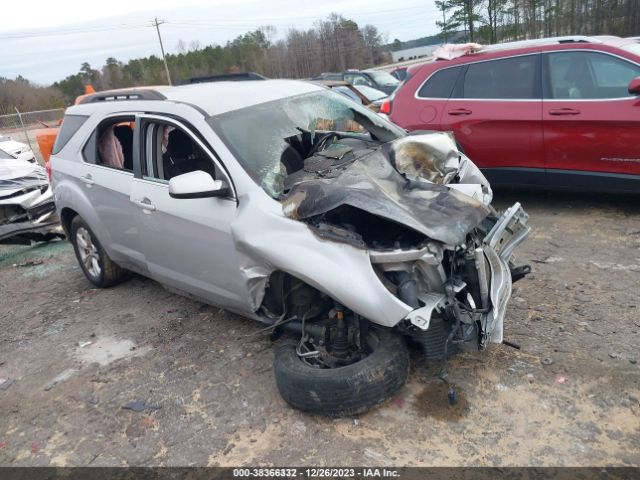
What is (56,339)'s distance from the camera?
14.5 ft

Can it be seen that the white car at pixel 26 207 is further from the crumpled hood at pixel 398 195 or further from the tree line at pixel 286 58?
the tree line at pixel 286 58

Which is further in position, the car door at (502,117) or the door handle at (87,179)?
the car door at (502,117)

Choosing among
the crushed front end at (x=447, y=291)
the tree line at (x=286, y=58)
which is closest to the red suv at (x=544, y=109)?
the crushed front end at (x=447, y=291)

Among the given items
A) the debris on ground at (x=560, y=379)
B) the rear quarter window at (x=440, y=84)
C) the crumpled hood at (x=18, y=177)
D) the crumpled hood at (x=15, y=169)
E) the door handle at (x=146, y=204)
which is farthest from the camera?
the crumpled hood at (x=15, y=169)

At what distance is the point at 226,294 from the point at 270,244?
2.30ft

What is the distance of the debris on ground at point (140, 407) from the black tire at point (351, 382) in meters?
0.92

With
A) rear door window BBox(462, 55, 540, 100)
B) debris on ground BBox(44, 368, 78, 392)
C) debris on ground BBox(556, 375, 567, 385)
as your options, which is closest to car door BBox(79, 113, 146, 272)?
debris on ground BBox(44, 368, 78, 392)

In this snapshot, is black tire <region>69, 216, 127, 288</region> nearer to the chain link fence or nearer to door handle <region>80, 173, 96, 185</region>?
door handle <region>80, 173, 96, 185</region>

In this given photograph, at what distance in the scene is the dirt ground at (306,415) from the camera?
2635 mm

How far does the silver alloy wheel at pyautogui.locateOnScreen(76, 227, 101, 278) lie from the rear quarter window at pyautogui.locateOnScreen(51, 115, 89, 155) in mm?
844

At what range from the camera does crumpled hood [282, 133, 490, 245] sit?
2768mm

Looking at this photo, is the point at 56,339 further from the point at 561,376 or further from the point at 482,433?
the point at 561,376

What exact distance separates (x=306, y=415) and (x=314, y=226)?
1100 millimetres

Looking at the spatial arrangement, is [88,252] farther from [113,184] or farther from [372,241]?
[372,241]
